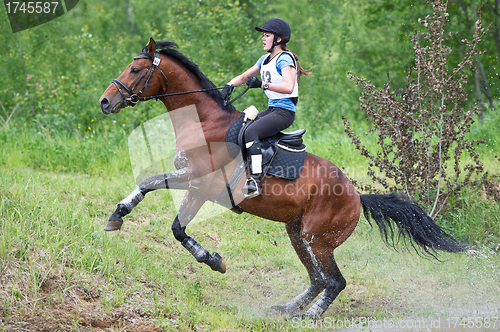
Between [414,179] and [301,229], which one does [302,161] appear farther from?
[414,179]

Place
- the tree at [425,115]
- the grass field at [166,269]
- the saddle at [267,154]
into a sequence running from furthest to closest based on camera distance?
the tree at [425,115]
the saddle at [267,154]
the grass field at [166,269]

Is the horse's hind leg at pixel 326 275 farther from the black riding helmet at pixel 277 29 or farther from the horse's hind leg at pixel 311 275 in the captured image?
the black riding helmet at pixel 277 29

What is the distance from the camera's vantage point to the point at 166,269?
6.00m

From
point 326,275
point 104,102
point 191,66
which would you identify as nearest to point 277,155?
point 191,66

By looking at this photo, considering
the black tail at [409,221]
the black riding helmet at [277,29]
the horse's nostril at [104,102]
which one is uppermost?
the black riding helmet at [277,29]

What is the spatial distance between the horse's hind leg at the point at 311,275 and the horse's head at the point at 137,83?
2.34m

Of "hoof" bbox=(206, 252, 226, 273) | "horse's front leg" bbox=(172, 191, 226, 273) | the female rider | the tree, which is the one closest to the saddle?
the female rider

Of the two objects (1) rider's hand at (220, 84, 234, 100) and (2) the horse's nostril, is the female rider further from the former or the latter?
(2) the horse's nostril

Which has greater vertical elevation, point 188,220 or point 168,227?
point 188,220

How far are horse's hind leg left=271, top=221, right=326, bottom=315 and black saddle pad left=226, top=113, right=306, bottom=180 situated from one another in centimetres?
88

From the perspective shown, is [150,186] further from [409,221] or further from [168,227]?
[409,221]

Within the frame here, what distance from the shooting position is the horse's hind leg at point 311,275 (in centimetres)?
550

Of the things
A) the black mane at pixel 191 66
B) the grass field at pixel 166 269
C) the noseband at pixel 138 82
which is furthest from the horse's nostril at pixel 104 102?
the grass field at pixel 166 269

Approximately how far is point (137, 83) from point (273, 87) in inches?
57.0
